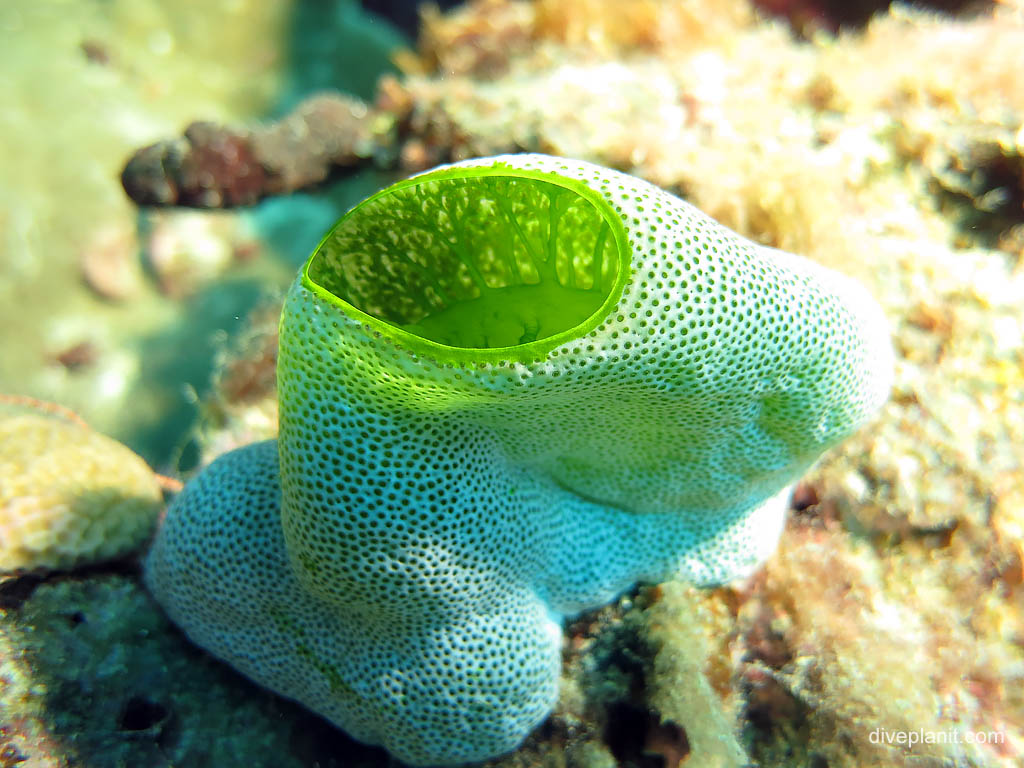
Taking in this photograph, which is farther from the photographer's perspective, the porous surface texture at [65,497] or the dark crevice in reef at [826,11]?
the dark crevice in reef at [826,11]

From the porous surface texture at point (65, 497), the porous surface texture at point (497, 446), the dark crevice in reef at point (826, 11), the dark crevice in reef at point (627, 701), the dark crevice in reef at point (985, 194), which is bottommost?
the dark crevice in reef at point (627, 701)

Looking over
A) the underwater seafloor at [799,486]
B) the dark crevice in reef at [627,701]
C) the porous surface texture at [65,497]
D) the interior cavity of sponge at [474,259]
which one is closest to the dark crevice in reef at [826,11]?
the underwater seafloor at [799,486]

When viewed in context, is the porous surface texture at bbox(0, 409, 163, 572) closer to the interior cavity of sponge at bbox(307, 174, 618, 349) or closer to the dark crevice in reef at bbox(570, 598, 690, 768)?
the interior cavity of sponge at bbox(307, 174, 618, 349)

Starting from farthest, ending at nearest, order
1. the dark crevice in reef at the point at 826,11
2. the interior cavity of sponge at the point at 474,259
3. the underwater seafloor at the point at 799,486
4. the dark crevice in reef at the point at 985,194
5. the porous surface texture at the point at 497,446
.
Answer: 1. the dark crevice in reef at the point at 826,11
2. the dark crevice in reef at the point at 985,194
3. the underwater seafloor at the point at 799,486
4. the interior cavity of sponge at the point at 474,259
5. the porous surface texture at the point at 497,446

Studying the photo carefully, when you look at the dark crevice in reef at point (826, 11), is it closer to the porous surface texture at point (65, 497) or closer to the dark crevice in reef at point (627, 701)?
the dark crevice in reef at point (627, 701)

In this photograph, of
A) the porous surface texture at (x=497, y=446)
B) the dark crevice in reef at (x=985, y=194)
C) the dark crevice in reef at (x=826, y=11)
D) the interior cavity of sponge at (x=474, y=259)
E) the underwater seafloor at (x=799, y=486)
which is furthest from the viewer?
the dark crevice in reef at (x=826, y=11)

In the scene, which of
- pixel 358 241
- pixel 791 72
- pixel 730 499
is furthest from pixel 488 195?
pixel 791 72

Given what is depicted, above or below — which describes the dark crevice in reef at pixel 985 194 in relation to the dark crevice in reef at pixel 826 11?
below
